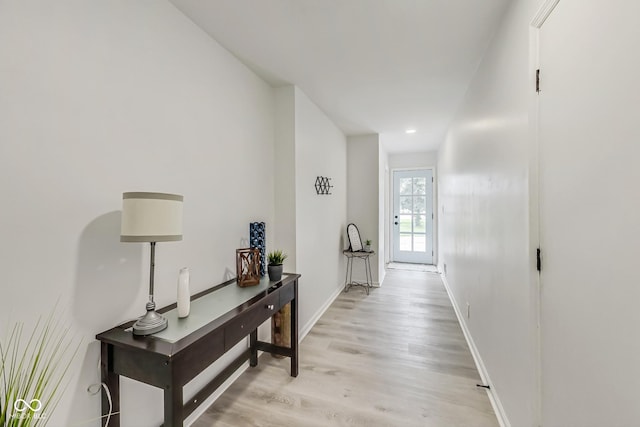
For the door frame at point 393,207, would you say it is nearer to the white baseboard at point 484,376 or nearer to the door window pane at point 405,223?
the door window pane at point 405,223

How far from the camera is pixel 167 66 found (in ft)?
5.10

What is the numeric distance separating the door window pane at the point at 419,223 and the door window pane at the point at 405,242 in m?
0.22

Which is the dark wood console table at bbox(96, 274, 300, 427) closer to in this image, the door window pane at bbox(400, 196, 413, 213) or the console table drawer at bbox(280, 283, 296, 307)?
the console table drawer at bbox(280, 283, 296, 307)

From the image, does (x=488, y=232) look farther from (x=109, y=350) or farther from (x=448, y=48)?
(x=109, y=350)

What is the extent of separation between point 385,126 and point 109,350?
3922 millimetres

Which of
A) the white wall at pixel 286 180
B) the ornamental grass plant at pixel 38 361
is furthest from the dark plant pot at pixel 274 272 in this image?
the ornamental grass plant at pixel 38 361

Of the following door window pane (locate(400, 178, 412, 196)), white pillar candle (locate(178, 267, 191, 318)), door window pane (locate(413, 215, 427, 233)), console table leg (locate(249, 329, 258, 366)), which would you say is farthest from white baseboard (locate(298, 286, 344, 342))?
door window pane (locate(400, 178, 412, 196))

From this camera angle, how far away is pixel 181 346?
44.8 inches

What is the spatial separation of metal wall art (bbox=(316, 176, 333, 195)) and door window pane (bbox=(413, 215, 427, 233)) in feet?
10.4

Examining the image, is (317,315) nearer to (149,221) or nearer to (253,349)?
(253,349)

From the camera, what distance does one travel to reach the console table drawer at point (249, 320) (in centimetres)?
144

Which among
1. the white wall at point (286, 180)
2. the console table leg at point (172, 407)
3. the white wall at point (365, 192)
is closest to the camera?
the console table leg at point (172, 407)

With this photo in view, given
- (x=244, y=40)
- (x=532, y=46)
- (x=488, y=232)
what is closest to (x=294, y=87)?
(x=244, y=40)

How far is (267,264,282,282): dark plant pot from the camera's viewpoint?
204 centimetres
